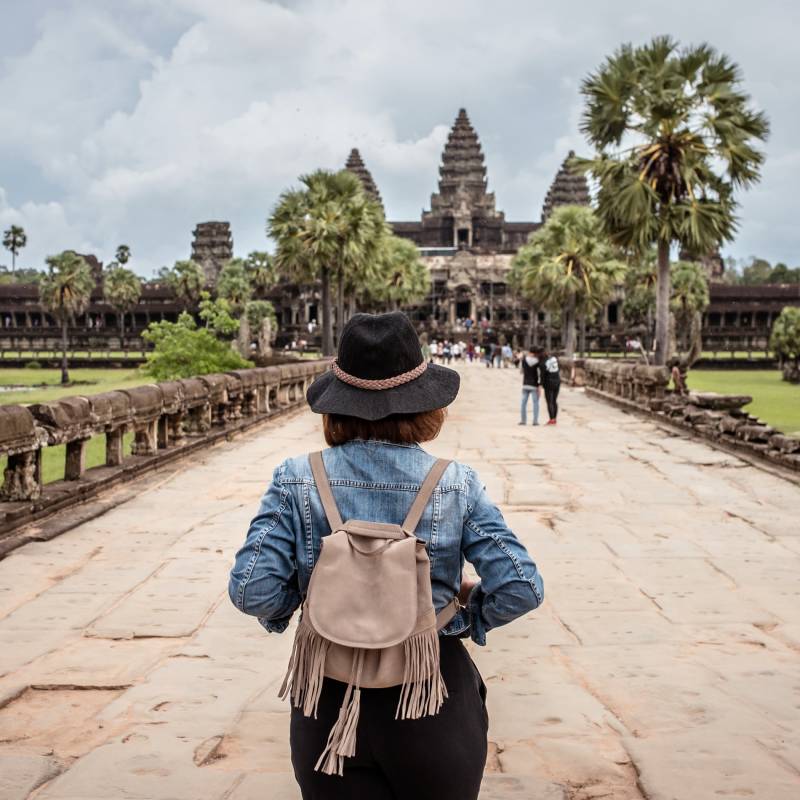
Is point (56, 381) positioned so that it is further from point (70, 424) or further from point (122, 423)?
point (70, 424)

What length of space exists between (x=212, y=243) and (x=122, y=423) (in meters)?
93.0

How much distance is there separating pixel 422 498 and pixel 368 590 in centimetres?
25

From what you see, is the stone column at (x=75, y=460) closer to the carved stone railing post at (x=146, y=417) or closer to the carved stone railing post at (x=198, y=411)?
the carved stone railing post at (x=146, y=417)

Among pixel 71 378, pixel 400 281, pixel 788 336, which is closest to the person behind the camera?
pixel 788 336

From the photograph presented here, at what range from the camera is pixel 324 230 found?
32750 mm

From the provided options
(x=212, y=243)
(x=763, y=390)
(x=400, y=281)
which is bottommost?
(x=763, y=390)

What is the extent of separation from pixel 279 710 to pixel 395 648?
197cm

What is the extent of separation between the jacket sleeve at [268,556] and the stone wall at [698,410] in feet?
29.7

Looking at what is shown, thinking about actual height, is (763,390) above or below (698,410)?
below

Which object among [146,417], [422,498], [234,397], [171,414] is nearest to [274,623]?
[422,498]

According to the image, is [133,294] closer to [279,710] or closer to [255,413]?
[255,413]

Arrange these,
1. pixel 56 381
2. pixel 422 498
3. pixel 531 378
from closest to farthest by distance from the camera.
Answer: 1. pixel 422 498
2. pixel 531 378
3. pixel 56 381

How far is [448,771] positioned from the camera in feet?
7.06

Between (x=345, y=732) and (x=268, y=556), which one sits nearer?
(x=345, y=732)
